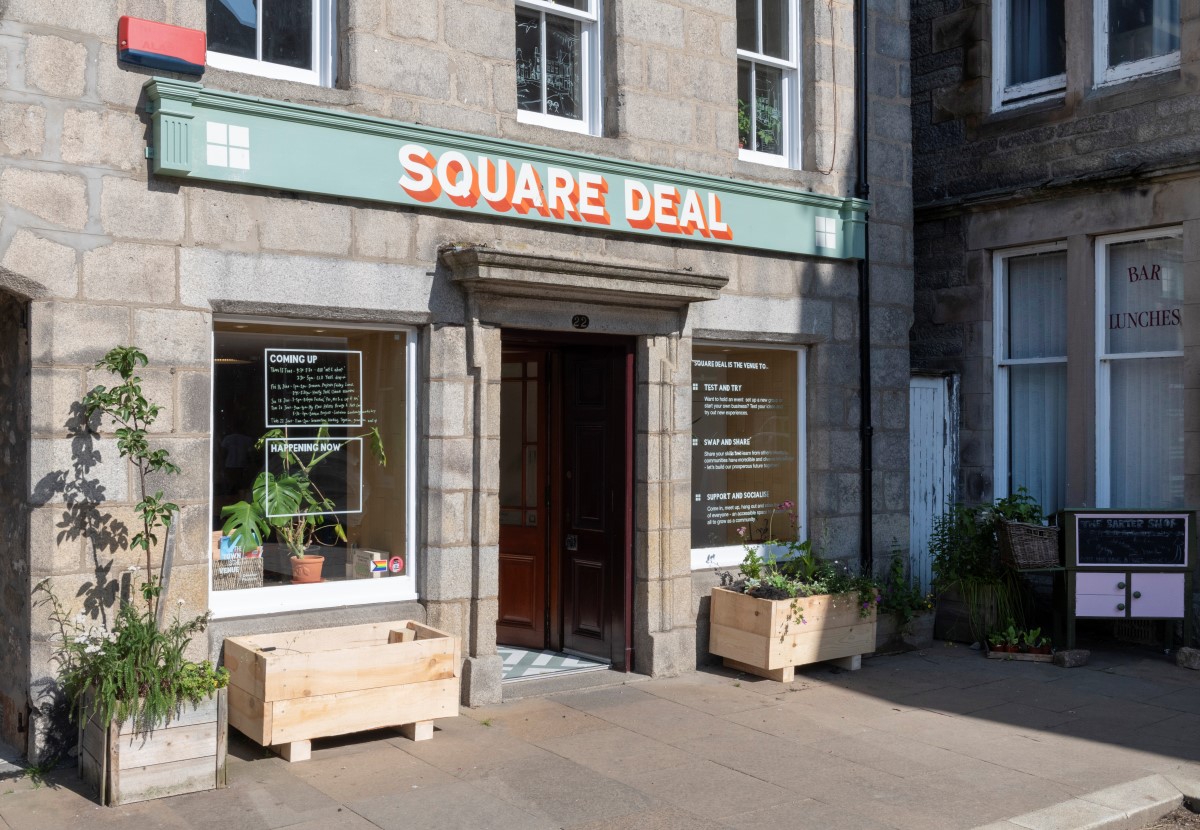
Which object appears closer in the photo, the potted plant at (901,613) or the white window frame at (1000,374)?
the potted plant at (901,613)

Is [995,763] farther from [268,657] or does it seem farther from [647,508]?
[268,657]

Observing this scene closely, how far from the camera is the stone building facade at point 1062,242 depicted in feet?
31.3

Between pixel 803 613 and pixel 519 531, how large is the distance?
232 cm

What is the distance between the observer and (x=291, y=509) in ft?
23.1

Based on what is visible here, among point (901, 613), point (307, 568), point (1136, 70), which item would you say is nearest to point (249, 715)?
point (307, 568)

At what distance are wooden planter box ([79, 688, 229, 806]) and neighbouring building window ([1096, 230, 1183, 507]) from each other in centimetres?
741

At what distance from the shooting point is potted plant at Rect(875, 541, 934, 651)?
9367 mm

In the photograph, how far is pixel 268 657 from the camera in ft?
20.1

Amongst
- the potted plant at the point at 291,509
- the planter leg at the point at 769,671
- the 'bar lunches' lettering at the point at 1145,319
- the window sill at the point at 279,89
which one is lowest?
the planter leg at the point at 769,671

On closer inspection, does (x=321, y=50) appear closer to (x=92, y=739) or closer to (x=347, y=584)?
(x=347, y=584)

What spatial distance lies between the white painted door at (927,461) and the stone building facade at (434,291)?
0.53 meters

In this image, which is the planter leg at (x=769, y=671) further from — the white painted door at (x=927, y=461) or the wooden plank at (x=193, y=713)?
the wooden plank at (x=193, y=713)

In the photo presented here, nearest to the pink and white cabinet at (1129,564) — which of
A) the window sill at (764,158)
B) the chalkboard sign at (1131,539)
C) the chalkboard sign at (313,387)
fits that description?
the chalkboard sign at (1131,539)

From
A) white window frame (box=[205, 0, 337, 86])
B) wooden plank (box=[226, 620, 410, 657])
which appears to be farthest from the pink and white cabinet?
white window frame (box=[205, 0, 337, 86])
